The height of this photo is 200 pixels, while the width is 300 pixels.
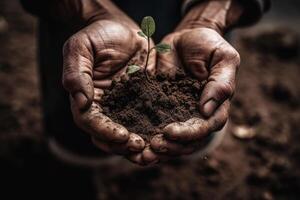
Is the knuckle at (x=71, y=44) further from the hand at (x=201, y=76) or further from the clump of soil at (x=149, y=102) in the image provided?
the hand at (x=201, y=76)

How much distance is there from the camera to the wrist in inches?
77.5

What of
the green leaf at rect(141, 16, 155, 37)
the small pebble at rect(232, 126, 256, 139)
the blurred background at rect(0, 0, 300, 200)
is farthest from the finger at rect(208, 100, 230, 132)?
the small pebble at rect(232, 126, 256, 139)

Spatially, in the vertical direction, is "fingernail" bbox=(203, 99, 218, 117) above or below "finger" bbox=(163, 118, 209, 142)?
above

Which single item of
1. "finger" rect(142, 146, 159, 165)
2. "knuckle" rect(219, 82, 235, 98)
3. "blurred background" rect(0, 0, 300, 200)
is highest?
"knuckle" rect(219, 82, 235, 98)

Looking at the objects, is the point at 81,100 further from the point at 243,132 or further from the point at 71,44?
the point at 243,132

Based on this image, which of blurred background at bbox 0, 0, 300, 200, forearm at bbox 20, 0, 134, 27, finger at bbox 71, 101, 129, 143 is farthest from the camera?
blurred background at bbox 0, 0, 300, 200

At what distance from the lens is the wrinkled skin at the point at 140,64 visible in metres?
1.44

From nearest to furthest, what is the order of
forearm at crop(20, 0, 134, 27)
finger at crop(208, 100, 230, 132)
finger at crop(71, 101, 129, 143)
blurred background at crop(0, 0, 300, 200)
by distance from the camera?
finger at crop(71, 101, 129, 143), finger at crop(208, 100, 230, 132), forearm at crop(20, 0, 134, 27), blurred background at crop(0, 0, 300, 200)

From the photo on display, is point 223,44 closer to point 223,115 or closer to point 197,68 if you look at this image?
point 197,68

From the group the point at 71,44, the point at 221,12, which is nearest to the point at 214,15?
the point at 221,12

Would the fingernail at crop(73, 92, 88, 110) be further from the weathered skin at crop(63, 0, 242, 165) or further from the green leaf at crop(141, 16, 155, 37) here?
the green leaf at crop(141, 16, 155, 37)

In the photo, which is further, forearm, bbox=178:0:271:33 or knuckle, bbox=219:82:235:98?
forearm, bbox=178:0:271:33

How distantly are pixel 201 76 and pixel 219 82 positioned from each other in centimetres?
17

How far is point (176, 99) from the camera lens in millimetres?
1613
